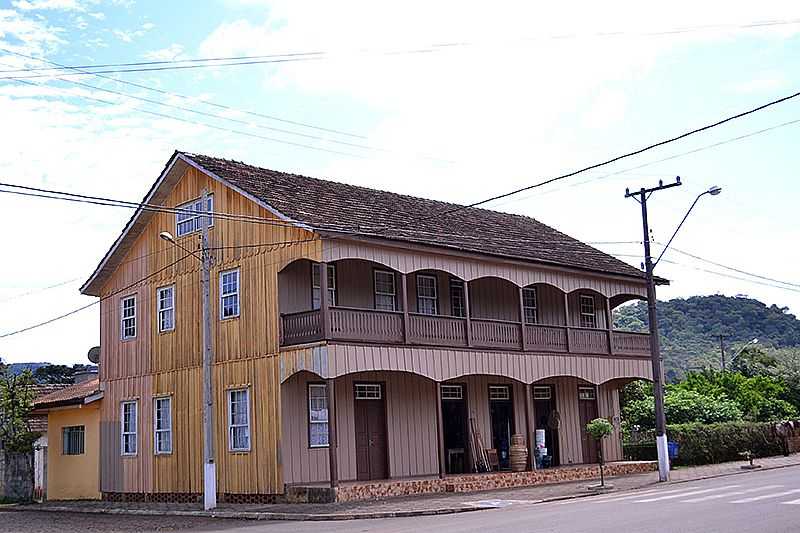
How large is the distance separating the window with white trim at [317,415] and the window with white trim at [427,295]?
165 inches

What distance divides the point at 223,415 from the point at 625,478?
11.8 meters

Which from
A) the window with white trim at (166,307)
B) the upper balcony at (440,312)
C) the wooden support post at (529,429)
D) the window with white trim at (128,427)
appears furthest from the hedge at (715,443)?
the window with white trim at (128,427)

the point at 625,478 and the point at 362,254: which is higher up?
the point at 362,254

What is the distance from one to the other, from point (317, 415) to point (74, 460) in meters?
10.4

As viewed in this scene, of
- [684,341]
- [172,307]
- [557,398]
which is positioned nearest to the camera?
[172,307]

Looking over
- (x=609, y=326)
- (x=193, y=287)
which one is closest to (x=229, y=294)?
(x=193, y=287)

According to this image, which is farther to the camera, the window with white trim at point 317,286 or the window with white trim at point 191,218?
the window with white trim at point 191,218

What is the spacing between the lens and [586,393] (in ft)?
113

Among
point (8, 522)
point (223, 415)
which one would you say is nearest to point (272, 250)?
point (223, 415)

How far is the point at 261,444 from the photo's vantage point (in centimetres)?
2547

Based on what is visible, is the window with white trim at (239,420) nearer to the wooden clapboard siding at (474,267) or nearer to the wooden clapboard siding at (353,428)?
the wooden clapboard siding at (353,428)

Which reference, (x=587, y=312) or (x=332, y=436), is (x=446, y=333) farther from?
(x=587, y=312)

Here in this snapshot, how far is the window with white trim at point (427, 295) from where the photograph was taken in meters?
29.2

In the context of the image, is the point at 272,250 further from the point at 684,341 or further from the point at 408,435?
the point at 684,341
